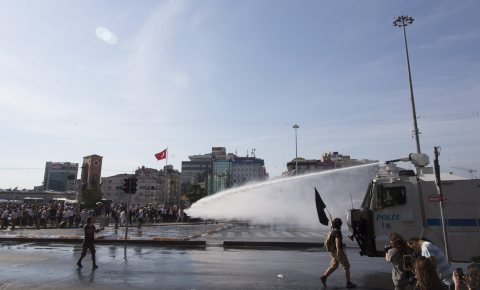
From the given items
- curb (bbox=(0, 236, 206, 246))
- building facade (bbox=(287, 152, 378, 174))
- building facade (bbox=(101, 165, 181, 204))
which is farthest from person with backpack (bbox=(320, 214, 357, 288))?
building facade (bbox=(101, 165, 181, 204))

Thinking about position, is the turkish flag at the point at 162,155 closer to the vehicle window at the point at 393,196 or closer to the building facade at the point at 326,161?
the building facade at the point at 326,161

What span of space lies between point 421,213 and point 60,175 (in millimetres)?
202507

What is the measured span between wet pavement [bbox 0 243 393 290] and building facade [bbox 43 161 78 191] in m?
184

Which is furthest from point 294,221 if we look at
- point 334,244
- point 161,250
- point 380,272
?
point 334,244

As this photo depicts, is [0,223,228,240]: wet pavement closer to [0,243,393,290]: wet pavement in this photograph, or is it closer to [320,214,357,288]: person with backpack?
[0,243,393,290]: wet pavement

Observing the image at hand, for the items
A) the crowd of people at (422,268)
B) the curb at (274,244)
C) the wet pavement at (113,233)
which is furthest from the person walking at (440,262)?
the wet pavement at (113,233)

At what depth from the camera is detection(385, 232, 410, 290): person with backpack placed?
213 inches

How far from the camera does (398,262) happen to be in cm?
548

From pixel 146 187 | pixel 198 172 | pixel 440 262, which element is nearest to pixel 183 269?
pixel 440 262

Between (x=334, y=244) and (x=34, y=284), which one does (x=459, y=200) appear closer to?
(x=334, y=244)

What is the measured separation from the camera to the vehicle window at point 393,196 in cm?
887

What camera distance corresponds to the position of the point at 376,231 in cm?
898

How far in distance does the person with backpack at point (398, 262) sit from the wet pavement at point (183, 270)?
2038 millimetres

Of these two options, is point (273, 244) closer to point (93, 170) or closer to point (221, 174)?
point (93, 170)
